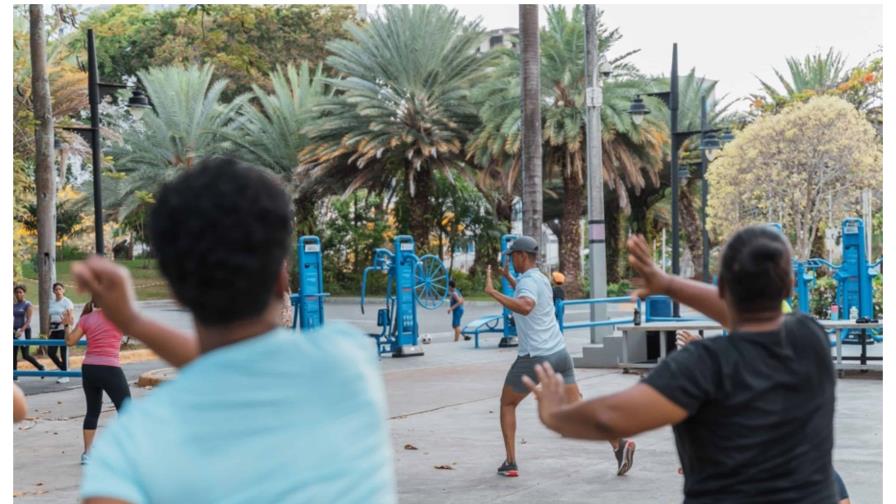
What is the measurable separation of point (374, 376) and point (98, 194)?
57.8 ft

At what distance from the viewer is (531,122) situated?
842 inches

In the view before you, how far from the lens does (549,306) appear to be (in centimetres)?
849

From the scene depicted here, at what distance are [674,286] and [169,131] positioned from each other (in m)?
40.3

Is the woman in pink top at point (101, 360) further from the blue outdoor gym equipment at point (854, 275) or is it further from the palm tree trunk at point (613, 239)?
the palm tree trunk at point (613, 239)

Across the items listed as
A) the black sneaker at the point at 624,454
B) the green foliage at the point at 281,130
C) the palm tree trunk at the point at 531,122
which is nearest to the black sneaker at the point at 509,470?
the black sneaker at the point at 624,454

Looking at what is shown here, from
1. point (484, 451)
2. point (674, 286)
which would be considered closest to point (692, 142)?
point (484, 451)

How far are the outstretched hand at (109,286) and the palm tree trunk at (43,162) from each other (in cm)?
1923

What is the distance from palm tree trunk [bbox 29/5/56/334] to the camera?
20375 millimetres

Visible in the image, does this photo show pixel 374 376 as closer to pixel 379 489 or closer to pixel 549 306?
pixel 379 489

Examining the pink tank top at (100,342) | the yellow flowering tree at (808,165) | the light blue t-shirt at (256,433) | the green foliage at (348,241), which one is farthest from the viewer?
the green foliage at (348,241)

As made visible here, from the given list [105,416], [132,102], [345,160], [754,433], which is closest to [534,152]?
[132,102]

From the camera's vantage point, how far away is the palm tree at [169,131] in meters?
41.8

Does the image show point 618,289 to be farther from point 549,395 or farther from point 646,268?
point 549,395

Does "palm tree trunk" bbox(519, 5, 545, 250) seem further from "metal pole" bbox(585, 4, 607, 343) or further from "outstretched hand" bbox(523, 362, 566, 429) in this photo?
"outstretched hand" bbox(523, 362, 566, 429)
